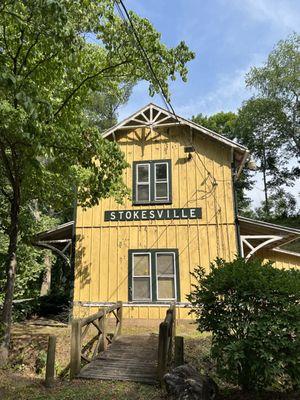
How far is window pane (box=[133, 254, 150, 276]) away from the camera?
507 inches

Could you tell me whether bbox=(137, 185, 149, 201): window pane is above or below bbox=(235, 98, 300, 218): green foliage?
below

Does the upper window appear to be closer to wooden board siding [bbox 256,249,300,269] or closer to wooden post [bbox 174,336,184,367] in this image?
wooden board siding [bbox 256,249,300,269]

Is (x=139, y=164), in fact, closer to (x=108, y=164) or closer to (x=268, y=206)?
(x=108, y=164)

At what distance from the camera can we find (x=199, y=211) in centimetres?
1305

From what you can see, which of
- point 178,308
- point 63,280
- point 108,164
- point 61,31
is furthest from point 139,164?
point 63,280

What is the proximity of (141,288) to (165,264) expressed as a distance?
4.03 feet

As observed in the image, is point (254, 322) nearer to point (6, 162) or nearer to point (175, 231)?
point (6, 162)

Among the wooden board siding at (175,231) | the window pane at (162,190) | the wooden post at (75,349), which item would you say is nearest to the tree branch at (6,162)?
the wooden post at (75,349)

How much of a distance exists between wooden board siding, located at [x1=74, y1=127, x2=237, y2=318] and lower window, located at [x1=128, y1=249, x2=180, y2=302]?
0.22 m

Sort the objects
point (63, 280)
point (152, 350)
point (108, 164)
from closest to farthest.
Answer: point (152, 350), point (108, 164), point (63, 280)

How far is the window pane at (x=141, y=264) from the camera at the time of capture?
12883mm

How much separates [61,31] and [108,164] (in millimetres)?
5729

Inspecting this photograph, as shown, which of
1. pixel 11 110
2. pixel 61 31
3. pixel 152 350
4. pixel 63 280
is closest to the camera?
pixel 61 31

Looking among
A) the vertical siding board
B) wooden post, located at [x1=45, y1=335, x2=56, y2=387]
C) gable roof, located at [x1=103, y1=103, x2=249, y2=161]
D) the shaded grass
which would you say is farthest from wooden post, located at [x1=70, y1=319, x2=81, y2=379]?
gable roof, located at [x1=103, y1=103, x2=249, y2=161]
